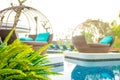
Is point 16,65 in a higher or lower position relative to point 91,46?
higher

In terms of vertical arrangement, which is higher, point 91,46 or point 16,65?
point 16,65

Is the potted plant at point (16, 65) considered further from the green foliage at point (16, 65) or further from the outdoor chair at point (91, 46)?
the outdoor chair at point (91, 46)

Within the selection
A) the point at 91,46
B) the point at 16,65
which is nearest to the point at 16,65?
the point at 16,65

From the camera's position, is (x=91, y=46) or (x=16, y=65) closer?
(x=16, y=65)

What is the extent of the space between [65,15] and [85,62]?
7.00m

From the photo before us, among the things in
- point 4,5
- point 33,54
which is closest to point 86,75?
point 33,54

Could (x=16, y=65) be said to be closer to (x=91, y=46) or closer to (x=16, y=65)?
(x=16, y=65)

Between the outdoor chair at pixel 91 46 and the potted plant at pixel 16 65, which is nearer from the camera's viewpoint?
the potted plant at pixel 16 65

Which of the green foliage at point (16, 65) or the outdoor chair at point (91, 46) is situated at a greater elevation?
the green foliage at point (16, 65)

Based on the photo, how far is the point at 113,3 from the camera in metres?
12.4

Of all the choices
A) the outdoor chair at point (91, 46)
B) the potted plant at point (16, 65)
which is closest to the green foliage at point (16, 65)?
the potted plant at point (16, 65)

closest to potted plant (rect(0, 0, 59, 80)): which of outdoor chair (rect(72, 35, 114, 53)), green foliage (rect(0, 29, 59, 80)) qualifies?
green foliage (rect(0, 29, 59, 80))

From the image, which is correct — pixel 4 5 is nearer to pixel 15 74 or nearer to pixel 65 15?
pixel 65 15

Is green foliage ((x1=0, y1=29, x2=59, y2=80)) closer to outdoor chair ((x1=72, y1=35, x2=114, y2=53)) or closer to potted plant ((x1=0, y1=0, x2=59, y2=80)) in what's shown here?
potted plant ((x1=0, y1=0, x2=59, y2=80))
